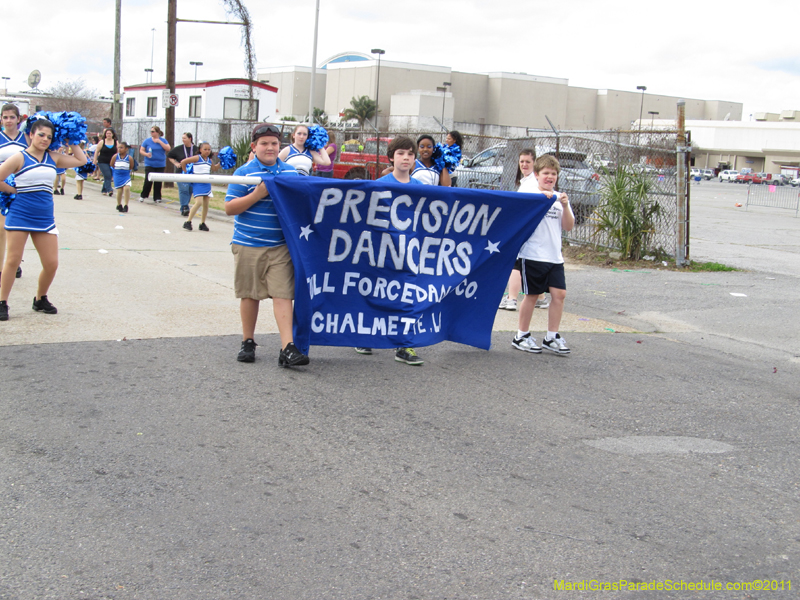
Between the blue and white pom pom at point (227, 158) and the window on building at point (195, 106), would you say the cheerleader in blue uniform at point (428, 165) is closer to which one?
the blue and white pom pom at point (227, 158)

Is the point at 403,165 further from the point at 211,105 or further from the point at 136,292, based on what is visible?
the point at 211,105

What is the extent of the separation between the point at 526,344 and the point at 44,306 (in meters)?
4.34

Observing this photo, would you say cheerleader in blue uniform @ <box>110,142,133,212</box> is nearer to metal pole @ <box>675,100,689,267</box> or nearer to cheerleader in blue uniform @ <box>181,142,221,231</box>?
cheerleader in blue uniform @ <box>181,142,221,231</box>

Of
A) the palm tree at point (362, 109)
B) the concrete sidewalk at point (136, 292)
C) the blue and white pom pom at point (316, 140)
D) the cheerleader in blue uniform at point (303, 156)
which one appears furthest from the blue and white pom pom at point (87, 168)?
the palm tree at point (362, 109)

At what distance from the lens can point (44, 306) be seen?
23.9ft

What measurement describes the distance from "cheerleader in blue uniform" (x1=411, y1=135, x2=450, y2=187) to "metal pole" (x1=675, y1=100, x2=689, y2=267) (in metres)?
5.29

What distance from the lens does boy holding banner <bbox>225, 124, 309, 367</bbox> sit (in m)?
5.88

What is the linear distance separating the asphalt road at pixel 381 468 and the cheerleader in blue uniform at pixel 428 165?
5.53 ft

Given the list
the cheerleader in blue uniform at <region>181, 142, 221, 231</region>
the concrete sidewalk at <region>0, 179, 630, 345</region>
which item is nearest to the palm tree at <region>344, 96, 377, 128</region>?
the cheerleader in blue uniform at <region>181, 142, 221, 231</region>

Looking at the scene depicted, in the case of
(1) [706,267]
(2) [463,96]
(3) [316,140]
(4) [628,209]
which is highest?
(2) [463,96]

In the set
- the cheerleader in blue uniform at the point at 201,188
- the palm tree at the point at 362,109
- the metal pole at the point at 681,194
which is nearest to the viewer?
the metal pole at the point at 681,194

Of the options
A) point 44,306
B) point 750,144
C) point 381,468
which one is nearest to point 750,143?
point 750,144

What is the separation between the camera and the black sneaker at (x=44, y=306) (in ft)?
23.8

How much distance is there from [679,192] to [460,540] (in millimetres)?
9782
